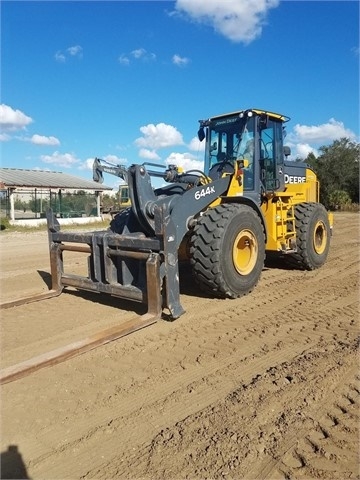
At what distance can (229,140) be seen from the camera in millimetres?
7176

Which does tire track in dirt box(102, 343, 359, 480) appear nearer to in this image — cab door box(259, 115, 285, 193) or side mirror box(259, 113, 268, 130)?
cab door box(259, 115, 285, 193)

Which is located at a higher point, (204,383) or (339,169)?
(339,169)

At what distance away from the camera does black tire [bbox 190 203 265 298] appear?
527 cm

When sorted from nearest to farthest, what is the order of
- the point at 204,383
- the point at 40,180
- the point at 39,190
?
1. the point at 204,383
2. the point at 39,190
3. the point at 40,180

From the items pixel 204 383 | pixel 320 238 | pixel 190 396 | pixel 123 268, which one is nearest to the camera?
pixel 190 396

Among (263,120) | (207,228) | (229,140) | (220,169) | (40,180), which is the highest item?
(40,180)

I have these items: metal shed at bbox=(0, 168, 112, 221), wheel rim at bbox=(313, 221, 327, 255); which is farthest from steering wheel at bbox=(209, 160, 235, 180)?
metal shed at bbox=(0, 168, 112, 221)

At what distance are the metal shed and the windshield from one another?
59.5 ft

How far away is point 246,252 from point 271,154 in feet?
7.51

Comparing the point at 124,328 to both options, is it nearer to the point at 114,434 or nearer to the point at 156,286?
the point at 156,286

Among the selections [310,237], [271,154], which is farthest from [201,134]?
[310,237]

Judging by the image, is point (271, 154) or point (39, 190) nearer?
point (271, 154)

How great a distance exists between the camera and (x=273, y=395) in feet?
10.3

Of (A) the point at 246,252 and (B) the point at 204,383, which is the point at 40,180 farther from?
(B) the point at 204,383
